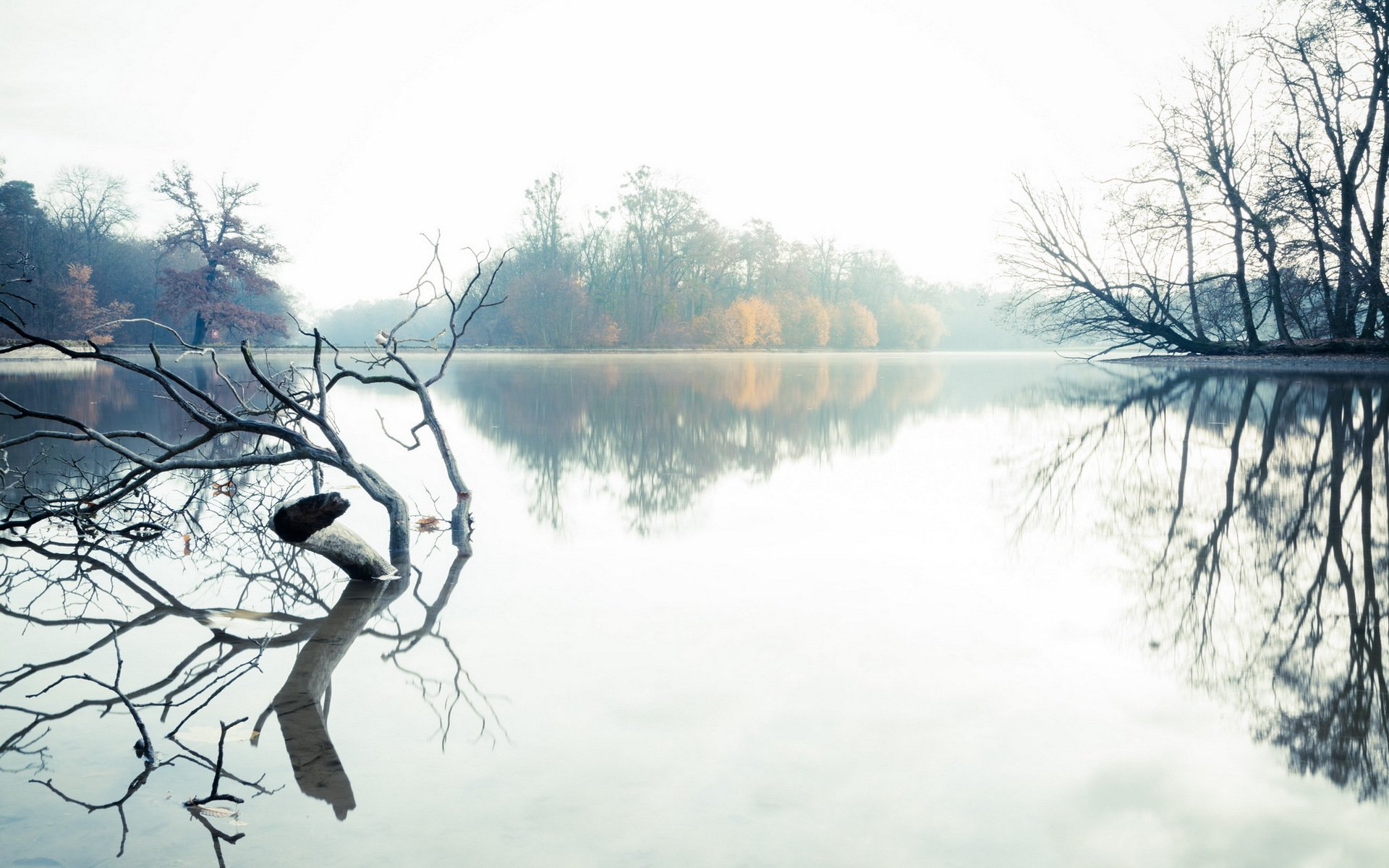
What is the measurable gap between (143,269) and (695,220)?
118 ft

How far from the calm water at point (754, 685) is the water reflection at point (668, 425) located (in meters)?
0.73

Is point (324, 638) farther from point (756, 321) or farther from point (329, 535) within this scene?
point (756, 321)

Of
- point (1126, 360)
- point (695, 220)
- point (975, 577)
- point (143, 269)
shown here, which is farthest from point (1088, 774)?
point (143, 269)

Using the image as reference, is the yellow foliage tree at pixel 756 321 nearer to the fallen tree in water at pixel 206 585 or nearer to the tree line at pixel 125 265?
the tree line at pixel 125 265

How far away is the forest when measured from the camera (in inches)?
1831

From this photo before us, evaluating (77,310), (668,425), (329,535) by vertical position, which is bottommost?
(668,425)

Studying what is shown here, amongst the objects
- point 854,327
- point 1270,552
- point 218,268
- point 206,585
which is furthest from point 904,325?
point 206,585

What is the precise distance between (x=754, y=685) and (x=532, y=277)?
54.6 metres

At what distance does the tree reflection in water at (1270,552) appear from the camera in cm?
320

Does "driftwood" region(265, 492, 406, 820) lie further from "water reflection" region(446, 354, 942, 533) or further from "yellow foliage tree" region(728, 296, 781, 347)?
"yellow foliage tree" region(728, 296, 781, 347)

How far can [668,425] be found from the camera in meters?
13.2

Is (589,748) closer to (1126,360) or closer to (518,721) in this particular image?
(518,721)

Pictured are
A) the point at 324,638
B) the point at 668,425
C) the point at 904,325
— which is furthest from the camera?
the point at 904,325

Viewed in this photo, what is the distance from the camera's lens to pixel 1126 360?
3072 centimetres
